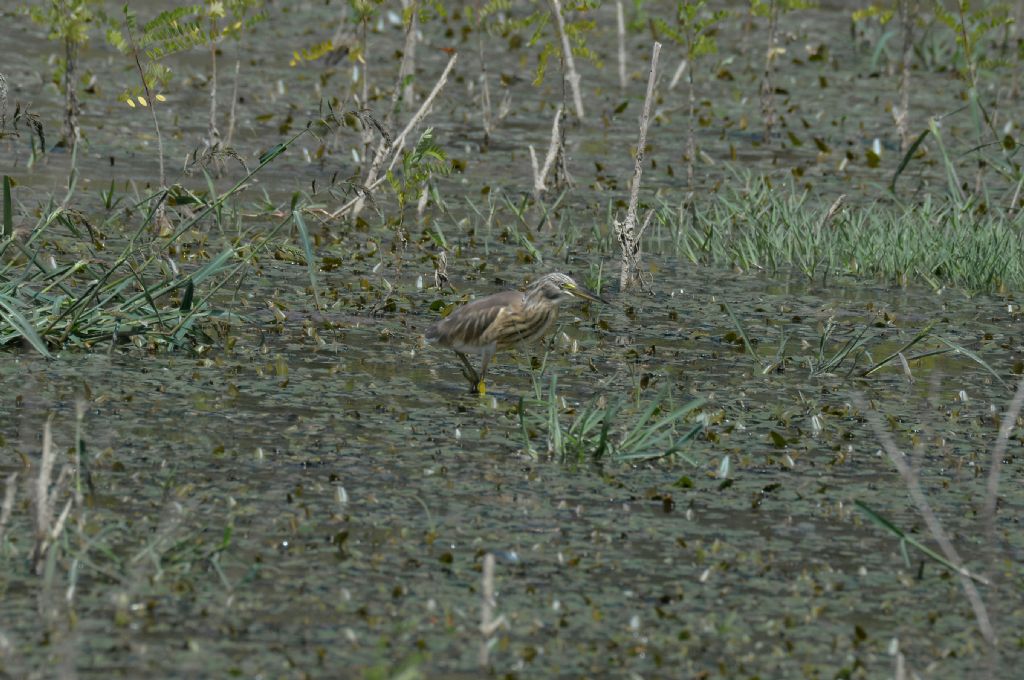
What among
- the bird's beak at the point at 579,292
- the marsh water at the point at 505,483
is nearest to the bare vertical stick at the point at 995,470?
the marsh water at the point at 505,483

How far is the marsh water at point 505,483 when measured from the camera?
5559 millimetres

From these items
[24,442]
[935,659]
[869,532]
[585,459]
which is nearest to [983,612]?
[935,659]

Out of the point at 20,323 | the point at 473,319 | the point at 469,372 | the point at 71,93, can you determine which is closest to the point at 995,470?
the point at 473,319

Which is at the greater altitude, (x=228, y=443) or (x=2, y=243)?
(x=2, y=243)

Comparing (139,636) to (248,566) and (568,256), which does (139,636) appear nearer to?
(248,566)

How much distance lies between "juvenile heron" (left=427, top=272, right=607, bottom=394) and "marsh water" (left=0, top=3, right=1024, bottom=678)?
0.22 m

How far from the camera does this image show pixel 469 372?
873cm

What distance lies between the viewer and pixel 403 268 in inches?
436

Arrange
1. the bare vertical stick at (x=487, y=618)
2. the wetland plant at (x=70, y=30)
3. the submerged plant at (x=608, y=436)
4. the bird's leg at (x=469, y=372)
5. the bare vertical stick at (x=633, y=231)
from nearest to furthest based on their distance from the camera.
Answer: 1. the bare vertical stick at (x=487, y=618)
2. the submerged plant at (x=608, y=436)
3. the bird's leg at (x=469, y=372)
4. the bare vertical stick at (x=633, y=231)
5. the wetland plant at (x=70, y=30)

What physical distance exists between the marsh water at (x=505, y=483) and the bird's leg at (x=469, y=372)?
8cm

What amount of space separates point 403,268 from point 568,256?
1171mm

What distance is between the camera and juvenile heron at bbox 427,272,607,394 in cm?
843

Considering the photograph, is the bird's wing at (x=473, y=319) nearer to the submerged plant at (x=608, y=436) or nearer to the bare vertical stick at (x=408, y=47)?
the submerged plant at (x=608, y=436)

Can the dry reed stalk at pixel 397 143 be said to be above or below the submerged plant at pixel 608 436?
above
